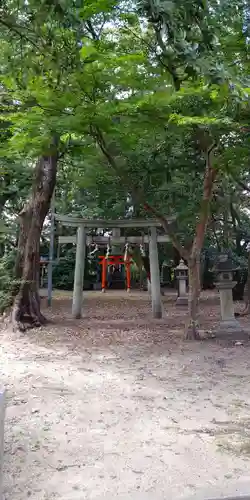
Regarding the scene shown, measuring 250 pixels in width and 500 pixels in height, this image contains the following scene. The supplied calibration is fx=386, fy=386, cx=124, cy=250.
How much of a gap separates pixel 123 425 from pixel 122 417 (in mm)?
192

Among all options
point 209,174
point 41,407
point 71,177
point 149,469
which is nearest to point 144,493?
point 149,469

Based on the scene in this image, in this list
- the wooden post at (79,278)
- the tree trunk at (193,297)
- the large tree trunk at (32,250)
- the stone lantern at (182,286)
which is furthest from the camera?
the stone lantern at (182,286)

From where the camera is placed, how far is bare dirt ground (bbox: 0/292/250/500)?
2.53 m

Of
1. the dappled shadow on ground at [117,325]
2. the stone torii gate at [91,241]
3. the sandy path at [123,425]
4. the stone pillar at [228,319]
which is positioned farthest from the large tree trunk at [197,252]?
the stone torii gate at [91,241]

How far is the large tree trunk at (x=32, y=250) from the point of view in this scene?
27.8 ft

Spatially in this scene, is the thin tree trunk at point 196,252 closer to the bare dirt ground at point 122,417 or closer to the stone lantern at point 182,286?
the bare dirt ground at point 122,417

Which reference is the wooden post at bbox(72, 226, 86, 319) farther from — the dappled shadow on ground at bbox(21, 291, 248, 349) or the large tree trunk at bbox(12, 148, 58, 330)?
the large tree trunk at bbox(12, 148, 58, 330)

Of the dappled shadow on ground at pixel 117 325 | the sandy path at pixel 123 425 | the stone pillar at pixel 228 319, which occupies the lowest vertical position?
the sandy path at pixel 123 425

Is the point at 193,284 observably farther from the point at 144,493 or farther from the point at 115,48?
the point at 144,493

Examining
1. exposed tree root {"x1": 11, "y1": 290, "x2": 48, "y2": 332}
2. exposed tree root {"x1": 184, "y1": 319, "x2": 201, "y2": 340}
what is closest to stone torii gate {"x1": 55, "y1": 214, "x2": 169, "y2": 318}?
exposed tree root {"x1": 11, "y1": 290, "x2": 48, "y2": 332}

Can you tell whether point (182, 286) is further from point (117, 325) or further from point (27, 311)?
point (27, 311)

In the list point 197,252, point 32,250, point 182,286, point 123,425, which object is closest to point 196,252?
point 197,252

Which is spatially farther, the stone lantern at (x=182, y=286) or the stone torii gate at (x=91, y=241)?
the stone lantern at (x=182, y=286)

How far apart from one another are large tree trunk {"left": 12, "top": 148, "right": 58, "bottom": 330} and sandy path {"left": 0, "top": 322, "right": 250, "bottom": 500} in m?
2.47
